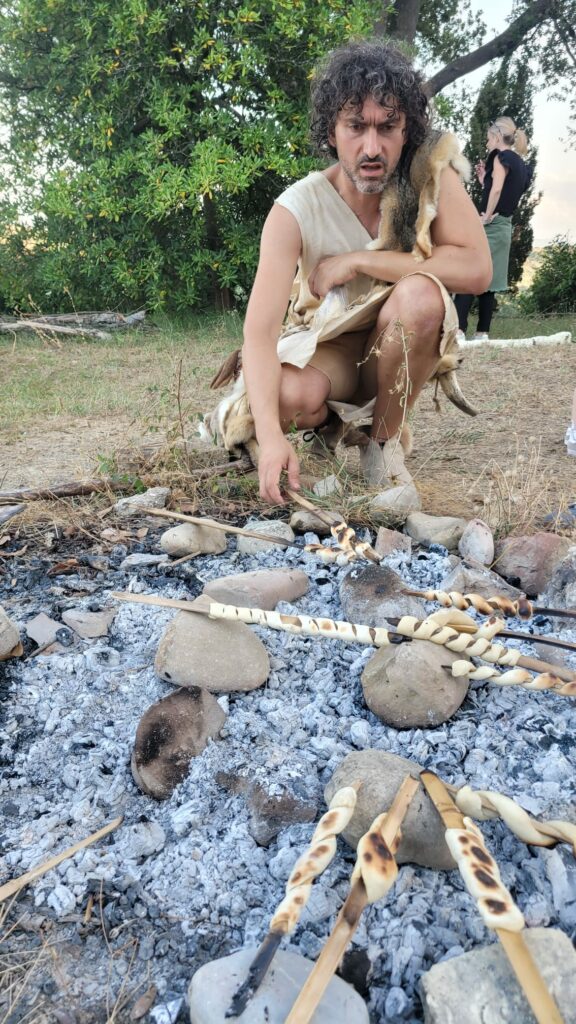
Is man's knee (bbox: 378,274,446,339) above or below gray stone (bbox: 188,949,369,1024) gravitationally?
above

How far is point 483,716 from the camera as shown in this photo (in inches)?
49.8

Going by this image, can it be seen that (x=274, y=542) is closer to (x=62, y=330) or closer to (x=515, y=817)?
(x=515, y=817)

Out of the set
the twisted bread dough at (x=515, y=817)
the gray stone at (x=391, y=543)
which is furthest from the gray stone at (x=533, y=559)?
the twisted bread dough at (x=515, y=817)

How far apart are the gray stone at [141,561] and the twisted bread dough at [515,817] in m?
1.19

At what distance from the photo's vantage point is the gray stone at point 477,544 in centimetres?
184

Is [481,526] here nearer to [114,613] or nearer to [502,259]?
[114,613]

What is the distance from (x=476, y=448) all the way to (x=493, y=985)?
8.96ft

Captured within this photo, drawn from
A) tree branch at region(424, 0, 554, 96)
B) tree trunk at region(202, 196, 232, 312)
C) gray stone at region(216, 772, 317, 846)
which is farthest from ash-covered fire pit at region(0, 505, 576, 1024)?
tree branch at region(424, 0, 554, 96)

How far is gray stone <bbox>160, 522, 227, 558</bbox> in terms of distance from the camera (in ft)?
6.31

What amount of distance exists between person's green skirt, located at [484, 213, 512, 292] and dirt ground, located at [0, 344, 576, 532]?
2.07m

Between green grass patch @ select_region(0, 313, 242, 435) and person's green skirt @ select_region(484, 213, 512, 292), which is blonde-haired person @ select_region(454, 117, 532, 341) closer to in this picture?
person's green skirt @ select_region(484, 213, 512, 292)

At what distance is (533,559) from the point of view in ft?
5.80

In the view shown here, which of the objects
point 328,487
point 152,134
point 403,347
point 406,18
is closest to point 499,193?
point 152,134

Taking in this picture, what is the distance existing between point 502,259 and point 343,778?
6.98 meters
